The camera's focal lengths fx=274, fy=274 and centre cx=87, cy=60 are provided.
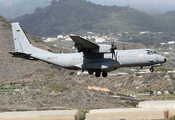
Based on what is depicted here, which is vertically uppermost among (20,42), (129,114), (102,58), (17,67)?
(20,42)

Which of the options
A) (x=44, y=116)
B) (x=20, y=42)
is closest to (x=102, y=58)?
(x=20, y=42)

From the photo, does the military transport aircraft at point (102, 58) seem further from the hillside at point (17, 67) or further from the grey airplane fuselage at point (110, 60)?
the hillside at point (17, 67)

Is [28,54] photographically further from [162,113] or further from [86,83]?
[86,83]

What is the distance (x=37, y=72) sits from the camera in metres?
167

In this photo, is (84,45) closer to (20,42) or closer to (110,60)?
(110,60)

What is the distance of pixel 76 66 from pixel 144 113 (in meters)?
27.8

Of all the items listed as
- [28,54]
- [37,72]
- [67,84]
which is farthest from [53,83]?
[28,54]

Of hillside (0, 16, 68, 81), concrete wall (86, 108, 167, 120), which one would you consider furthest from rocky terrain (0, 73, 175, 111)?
concrete wall (86, 108, 167, 120)

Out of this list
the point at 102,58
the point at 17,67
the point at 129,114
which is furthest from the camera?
the point at 17,67

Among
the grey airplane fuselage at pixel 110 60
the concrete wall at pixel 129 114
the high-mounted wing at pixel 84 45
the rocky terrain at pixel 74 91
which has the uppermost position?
the high-mounted wing at pixel 84 45

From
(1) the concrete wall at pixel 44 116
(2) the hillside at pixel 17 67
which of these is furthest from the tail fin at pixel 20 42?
(2) the hillside at pixel 17 67

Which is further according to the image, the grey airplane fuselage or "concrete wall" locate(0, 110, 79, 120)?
"concrete wall" locate(0, 110, 79, 120)

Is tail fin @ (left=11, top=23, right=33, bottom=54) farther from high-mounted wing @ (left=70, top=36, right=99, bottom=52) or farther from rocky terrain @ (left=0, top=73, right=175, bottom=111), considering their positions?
rocky terrain @ (left=0, top=73, right=175, bottom=111)

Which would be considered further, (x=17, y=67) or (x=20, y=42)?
(x=17, y=67)
